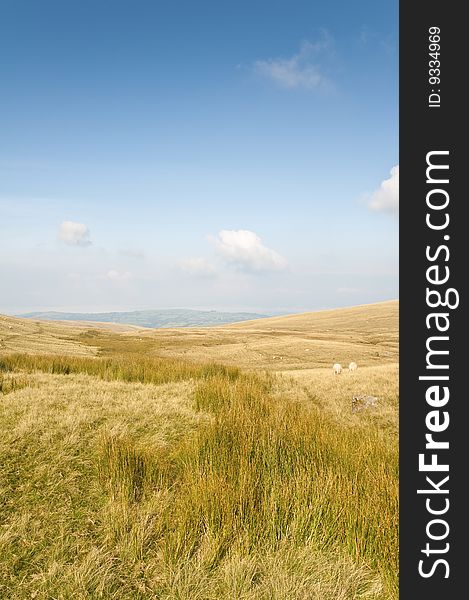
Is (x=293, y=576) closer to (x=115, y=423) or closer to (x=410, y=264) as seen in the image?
(x=410, y=264)

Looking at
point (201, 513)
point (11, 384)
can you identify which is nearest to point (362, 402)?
point (201, 513)

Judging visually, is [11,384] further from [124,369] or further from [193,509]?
[193,509]

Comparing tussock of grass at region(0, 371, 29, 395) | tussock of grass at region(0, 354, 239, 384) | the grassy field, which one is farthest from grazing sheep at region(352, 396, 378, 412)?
tussock of grass at region(0, 371, 29, 395)

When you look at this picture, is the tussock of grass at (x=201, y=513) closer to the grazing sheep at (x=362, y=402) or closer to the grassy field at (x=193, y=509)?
the grassy field at (x=193, y=509)

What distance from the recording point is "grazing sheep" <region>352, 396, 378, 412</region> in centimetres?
934

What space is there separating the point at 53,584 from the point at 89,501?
46.3 inches

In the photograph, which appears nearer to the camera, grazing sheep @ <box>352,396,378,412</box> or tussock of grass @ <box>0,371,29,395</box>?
tussock of grass @ <box>0,371,29,395</box>

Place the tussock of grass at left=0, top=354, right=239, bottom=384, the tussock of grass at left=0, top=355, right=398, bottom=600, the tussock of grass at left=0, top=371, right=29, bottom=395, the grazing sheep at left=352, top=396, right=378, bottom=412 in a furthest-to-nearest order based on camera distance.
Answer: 1. the tussock of grass at left=0, top=354, right=239, bottom=384
2. the grazing sheep at left=352, top=396, right=378, bottom=412
3. the tussock of grass at left=0, top=371, right=29, bottom=395
4. the tussock of grass at left=0, top=355, right=398, bottom=600

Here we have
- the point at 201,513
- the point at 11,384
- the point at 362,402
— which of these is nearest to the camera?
the point at 201,513

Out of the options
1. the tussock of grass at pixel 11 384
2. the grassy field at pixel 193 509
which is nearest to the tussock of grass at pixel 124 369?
the tussock of grass at pixel 11 384

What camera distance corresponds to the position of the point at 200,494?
325cm

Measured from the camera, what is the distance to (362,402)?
962 cm

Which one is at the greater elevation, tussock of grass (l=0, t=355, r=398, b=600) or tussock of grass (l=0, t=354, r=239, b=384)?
tussock of grass (l=0, t=355, r=398, b=600)

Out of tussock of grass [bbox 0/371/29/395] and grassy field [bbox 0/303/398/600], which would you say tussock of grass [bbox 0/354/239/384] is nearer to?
tussock of grass [bbox 0/371/29/395]
